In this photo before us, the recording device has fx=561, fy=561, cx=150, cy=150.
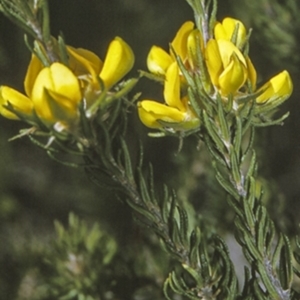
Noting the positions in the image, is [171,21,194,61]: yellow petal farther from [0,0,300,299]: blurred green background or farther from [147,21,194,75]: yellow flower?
[0,0,300,299]: blurred green background

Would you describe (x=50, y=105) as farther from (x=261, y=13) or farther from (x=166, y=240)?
(x=261, y=13)

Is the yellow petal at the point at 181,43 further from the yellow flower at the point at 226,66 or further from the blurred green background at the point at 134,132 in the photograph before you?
the blurred green background at the point at 134,132

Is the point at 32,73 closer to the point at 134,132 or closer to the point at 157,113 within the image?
the point at 157,113

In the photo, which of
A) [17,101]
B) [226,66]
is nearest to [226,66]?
[226,66]

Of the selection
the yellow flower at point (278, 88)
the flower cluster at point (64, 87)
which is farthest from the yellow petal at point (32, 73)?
the yellow flower at point (278, 88)

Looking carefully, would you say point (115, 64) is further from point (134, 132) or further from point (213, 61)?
point (134, 132)

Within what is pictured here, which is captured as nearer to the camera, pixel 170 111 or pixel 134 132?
pixel 170 111

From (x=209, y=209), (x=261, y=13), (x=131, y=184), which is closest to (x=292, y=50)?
(x=261, y=13)
